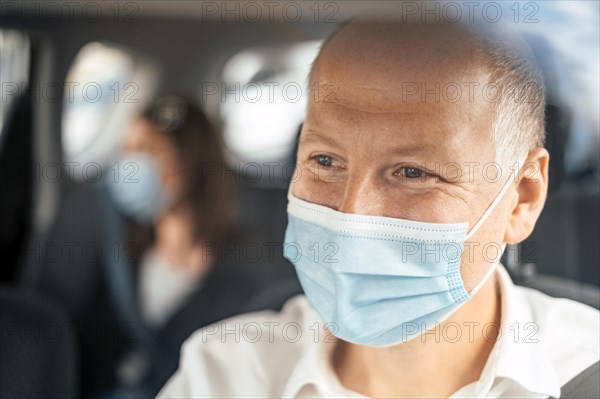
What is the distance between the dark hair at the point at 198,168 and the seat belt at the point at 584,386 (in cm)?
89

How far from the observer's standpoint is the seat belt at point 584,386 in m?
1.45

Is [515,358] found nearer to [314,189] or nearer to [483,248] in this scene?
[483,248]

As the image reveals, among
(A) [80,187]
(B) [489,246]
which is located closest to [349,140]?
(B) [489,246]

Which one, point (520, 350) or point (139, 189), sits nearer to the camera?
point (520, 350)

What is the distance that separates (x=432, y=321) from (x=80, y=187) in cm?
118

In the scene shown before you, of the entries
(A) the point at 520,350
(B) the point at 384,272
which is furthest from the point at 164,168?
(A) the point at 520,350

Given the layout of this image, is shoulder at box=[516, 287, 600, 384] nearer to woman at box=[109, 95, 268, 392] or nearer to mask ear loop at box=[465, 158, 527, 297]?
mask ear loop at box=[465, 158, 527, 297]

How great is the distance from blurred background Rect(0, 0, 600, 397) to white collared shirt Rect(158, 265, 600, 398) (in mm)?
41

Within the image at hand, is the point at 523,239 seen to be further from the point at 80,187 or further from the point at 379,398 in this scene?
the point at 80,187

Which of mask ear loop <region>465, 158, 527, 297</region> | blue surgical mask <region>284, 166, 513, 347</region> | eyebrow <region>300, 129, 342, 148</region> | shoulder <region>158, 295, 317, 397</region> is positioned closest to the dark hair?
shoulder <region>158, 295, 317, 397</region>

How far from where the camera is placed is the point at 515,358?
145cm

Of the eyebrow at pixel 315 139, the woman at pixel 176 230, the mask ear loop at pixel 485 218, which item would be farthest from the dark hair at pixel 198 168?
the mask ear loop at pixel 485 218

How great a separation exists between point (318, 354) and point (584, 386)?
419mm

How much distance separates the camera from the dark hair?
2.14 m
